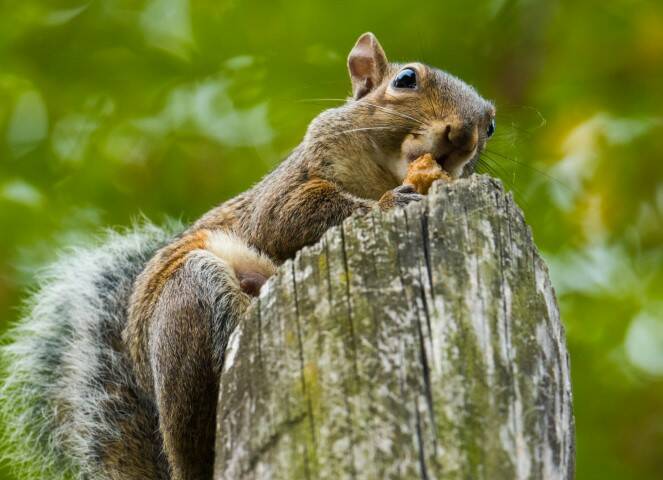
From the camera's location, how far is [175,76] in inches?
179

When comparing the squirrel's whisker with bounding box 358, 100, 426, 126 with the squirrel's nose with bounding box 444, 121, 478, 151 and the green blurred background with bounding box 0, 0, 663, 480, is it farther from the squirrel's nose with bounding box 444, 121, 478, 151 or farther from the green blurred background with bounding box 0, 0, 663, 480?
the green blurred background with bounding box 0, 0, 663, 480

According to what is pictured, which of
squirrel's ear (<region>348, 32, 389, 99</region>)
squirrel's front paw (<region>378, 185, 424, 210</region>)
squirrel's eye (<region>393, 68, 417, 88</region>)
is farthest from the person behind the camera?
squirrel's ear (<region>348, 32, 389, 99</region>)

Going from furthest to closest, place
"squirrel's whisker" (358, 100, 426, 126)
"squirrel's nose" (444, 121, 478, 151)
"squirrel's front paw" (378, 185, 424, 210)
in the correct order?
1. "squirrel's whisker" (358, 100, 426, 126)
2. "squirrel's nose" (444, 121, 478, 151)
3. "squirrel's front paw" (378, 185, 424, 210)

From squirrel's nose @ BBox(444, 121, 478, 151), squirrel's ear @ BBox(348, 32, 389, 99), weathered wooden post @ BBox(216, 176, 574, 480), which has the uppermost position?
squirrel's ear @ BBox(348, 32, 389, 99)

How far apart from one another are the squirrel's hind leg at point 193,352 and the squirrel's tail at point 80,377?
18.5 inches

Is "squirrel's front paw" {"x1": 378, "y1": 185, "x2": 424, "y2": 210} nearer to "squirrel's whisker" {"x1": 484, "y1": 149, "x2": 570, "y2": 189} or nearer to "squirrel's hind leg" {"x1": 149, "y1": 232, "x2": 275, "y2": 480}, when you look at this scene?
"squirrel's hind leg" {"x1": 149, "y1": 232, "x2": 275, "y2": 480}

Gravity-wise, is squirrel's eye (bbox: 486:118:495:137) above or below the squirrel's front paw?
above

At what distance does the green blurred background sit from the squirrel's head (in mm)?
358

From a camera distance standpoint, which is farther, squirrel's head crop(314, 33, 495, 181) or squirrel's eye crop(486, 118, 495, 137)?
squirrel's eye crop(486, 118, 495, 137)

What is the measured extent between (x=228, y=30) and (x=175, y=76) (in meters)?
0.37

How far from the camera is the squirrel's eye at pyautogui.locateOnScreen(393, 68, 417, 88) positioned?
3719 mm

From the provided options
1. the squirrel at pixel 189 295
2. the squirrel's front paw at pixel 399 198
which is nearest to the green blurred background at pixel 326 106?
the squirrel at pixel 189 295

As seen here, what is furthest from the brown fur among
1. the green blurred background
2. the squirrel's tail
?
the green blurred background

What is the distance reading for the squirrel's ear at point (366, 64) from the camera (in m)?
4.00
